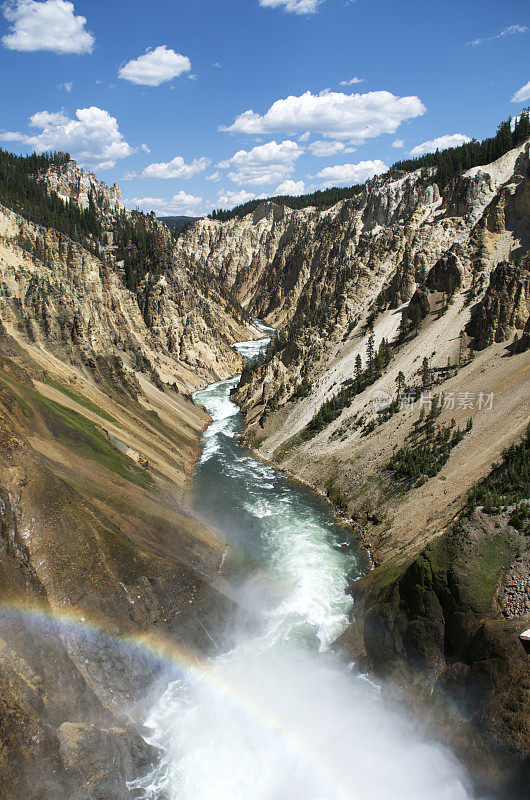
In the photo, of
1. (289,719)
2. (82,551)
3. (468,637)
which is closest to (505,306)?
(468,637)

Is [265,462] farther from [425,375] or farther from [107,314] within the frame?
[107,314]

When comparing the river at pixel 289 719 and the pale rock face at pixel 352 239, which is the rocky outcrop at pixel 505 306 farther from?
the river at pixel 289 719

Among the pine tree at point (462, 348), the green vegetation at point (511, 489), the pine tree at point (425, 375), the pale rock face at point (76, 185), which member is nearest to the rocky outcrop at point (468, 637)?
the green vegetation at point (511, 489)

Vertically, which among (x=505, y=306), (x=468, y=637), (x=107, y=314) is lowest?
(x=468, y=637)

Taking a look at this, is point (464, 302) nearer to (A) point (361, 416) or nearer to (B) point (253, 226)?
(A) point (361, 416)

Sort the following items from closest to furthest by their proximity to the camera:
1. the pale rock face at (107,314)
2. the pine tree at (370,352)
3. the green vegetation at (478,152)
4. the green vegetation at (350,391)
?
the pale rock face at (107,314)
the green vegetation at (350,391)
the pine tree at (370,352)
the green vegetation at (478,152)

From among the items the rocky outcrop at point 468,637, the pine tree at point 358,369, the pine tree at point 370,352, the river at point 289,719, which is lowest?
the river at point 289,719
